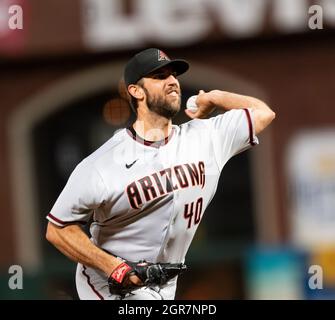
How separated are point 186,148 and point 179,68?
32 cm

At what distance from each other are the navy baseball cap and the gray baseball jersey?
24 cm

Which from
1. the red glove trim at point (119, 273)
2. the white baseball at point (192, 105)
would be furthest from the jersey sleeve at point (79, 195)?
the white baseball at point (192, 105)

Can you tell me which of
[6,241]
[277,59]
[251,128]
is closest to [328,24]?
[277,59]

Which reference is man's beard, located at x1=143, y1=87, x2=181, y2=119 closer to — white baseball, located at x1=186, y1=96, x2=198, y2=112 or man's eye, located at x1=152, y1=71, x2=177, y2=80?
man's eye, located at x1=152, y1=71, x2=177, y2=80

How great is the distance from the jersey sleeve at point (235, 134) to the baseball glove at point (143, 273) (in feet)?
Answer: 1.61

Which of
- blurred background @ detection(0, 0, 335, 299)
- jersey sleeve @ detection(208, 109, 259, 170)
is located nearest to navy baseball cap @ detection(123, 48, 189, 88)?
jersey sleeve @ detection(208, 109, 259, 170)

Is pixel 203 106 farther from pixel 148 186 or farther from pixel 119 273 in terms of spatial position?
pixel 119 273

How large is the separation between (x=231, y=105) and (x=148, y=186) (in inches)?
20.1

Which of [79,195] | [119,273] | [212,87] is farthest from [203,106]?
[212,87]

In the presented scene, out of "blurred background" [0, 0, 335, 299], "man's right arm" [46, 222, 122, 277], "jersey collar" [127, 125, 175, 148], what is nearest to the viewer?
"man's right arm" [46, 222, 122, 277]

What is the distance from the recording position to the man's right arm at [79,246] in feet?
12.7

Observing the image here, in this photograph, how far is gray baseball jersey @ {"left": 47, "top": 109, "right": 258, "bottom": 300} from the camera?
3.93 m

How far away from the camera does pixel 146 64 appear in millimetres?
3959

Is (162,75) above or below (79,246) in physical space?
above
